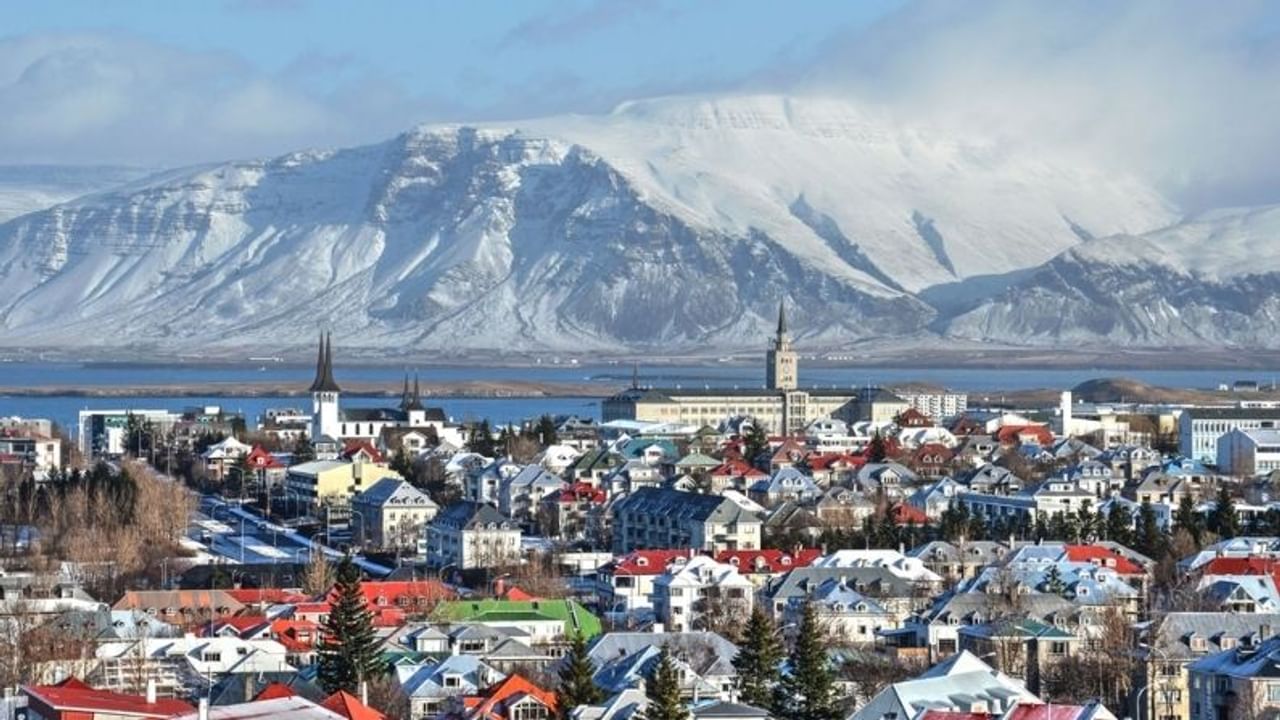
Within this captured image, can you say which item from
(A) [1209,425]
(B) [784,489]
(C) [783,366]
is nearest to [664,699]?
(B) [784,489]

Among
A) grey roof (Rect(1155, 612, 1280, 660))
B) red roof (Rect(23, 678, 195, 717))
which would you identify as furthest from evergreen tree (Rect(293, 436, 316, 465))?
red roof (Rect(23, 678, 195, 717))

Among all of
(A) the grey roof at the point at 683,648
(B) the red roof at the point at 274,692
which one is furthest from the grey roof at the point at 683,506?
(B) the red roof at the point at 274,692

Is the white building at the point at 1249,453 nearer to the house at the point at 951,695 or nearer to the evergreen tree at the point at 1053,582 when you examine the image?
the evergreen tree at the point at 1053,582

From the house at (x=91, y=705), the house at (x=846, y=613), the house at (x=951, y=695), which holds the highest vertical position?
the house at (x=91, y=705)

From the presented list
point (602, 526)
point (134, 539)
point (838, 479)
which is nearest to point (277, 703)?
point (134, 539)

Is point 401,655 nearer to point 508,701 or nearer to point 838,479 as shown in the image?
point 508,701

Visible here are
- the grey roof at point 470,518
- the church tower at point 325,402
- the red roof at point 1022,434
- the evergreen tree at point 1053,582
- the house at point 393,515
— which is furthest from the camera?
the church tower at point 325,402

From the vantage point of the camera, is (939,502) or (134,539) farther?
(939,502)

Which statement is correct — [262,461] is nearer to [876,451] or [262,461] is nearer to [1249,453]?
[876,451]
